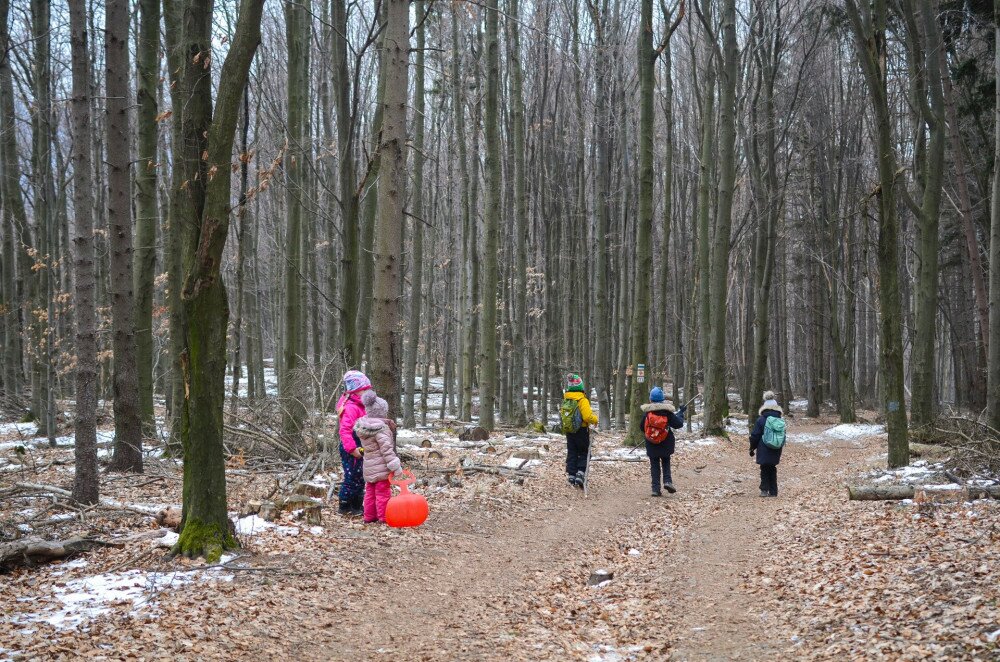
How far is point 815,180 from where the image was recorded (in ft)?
101

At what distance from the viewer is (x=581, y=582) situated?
723 cm

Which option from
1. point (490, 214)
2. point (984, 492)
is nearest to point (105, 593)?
point (984, 492)

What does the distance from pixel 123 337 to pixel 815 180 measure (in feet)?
93.4

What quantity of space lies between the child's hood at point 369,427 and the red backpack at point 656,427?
488cm

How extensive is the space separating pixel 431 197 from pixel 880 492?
25895mm

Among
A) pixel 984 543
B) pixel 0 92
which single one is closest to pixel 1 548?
pixel 984 543

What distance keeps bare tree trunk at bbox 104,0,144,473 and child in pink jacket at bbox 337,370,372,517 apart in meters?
3.37

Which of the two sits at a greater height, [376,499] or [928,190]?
[928,190]

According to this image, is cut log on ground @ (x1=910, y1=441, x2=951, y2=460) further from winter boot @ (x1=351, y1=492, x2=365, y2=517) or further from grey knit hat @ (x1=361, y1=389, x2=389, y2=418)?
winter boot @ (x1=351, y1=492, x2=365, y2=517)

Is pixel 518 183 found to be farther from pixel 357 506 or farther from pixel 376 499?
pixel 376 499

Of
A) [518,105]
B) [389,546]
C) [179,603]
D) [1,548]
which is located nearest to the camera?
[179,603]

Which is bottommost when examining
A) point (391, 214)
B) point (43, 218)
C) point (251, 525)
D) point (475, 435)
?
point (475, 435)

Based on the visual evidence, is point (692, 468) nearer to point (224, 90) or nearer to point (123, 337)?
point (123, 337)

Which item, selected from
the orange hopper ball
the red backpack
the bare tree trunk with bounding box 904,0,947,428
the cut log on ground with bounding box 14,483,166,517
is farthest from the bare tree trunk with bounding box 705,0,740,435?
the cut log on ground with bounding box 14,483,166,517
